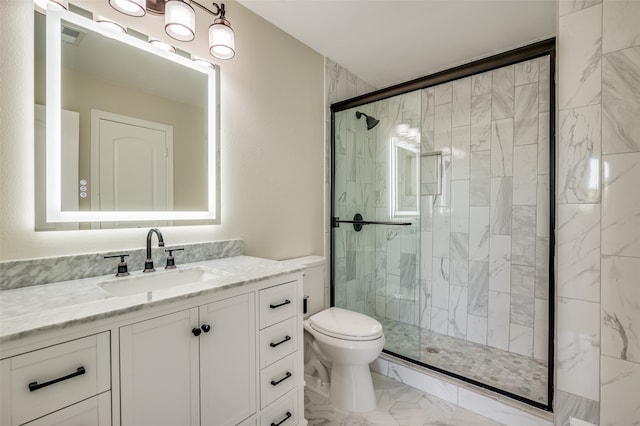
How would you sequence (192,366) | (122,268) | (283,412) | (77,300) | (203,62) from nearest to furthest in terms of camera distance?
(77,300) < (192,366) < (122,268) < (283,412) < (203,62)

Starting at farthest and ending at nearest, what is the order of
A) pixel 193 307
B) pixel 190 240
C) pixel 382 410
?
pixel 382 410
pixel 190 240
pixel 193 307

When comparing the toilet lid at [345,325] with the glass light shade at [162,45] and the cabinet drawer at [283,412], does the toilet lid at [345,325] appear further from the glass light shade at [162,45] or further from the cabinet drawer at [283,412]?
the glass light shade at [162,45]

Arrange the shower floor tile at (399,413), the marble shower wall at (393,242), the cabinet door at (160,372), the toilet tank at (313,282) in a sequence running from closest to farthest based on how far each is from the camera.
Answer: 1. the cabinet door at (160,372)
2. the shower floor tile at (399,413)
3. the toilet tank at (313,282)
4. the marble shower wall at (393,242)

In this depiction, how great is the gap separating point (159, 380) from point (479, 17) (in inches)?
102

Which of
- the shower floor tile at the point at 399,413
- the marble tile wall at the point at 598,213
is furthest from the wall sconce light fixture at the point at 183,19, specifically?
the shower floor tile at the point at 399,413

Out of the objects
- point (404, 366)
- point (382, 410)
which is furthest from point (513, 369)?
point (382, 410)

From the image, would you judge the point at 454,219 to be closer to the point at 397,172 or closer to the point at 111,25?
the point at 397,172

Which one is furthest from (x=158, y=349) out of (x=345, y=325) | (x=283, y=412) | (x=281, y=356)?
(x=345, y=325)

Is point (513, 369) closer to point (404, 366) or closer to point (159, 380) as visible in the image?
point (404, 366)

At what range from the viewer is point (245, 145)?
1890 mm

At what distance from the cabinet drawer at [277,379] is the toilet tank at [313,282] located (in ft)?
2.11

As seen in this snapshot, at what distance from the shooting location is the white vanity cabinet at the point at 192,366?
3.02 feet

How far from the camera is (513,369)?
6.89ft

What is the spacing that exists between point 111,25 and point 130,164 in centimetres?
61
